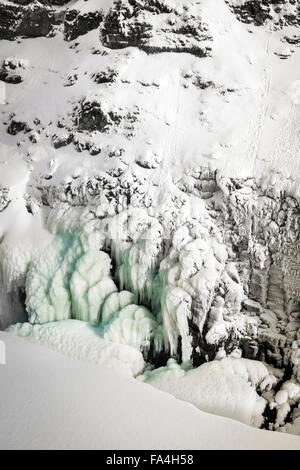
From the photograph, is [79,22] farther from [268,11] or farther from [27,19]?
[268,11]

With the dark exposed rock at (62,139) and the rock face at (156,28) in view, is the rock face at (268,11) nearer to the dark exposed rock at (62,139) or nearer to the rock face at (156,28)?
the rock face at (156,28)

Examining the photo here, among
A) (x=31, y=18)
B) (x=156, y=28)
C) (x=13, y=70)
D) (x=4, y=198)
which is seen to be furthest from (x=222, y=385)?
(x=31, y=18)

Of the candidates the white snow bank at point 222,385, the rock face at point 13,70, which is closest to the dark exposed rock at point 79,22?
the rock face at point 13,70

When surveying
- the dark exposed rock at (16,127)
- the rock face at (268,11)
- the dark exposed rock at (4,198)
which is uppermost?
the rock face at (268,11)

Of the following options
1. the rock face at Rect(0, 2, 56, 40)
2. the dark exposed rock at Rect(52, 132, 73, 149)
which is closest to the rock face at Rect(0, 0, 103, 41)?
the rock face at Rect(0, 2, 56, 40)

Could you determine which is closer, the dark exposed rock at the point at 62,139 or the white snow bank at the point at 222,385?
the white snow bank at the point at 222,385

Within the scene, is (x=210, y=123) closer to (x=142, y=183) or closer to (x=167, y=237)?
(x=142, y=183)
